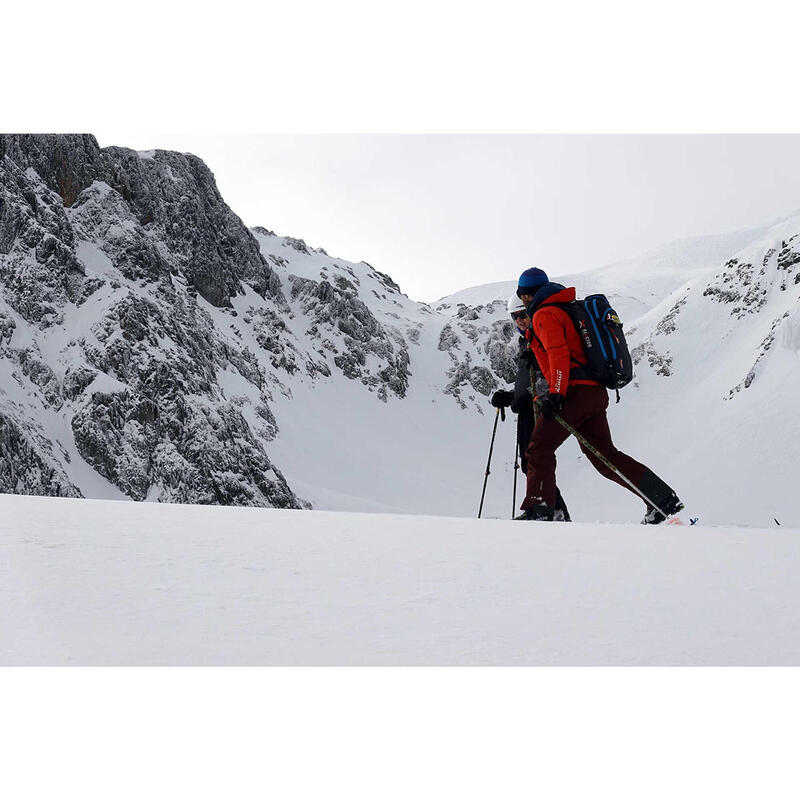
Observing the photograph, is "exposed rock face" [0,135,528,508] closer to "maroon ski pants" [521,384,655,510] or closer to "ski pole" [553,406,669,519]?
"maroon ski pants" [521,384,655,510]

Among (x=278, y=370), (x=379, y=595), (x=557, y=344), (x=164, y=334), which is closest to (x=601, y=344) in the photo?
(x=557, y=344)

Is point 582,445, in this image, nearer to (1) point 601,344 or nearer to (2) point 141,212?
(1) point 601,344

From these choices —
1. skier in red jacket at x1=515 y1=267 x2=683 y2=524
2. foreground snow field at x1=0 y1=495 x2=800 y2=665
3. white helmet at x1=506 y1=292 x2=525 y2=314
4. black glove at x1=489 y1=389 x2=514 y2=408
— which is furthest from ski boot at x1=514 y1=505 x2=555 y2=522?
white helmet at x1=506 y1=292 x2=525 y2=314

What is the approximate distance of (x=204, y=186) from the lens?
200ft

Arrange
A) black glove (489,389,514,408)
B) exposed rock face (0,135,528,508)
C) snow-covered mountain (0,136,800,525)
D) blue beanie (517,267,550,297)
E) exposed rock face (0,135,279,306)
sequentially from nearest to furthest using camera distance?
blue beanie (517,267,550,297) → black glove (489,389,514,408) → exposed rock face (0,135,528,508) → snow-covered mountain (0,136,800,525) → exposed rock face (0,135,279,306)

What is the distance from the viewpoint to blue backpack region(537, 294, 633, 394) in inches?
231

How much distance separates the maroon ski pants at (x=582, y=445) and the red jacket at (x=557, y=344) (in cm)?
14

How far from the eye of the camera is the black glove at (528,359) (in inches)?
260

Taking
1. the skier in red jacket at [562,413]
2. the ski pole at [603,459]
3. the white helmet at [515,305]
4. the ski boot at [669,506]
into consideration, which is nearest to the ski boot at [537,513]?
the skier in red jacket at [562,413]

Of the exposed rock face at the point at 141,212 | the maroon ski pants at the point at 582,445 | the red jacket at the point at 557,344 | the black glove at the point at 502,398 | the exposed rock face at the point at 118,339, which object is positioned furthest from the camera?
the exposed rock face at the point at 141,212

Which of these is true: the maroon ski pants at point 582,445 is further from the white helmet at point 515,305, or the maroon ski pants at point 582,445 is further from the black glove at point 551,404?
the white helmet at point 515,305

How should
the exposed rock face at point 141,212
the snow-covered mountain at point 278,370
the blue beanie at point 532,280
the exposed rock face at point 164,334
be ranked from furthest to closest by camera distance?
the exposed rock face at point 141,212 < the snow-covered mountain at point 278,370 < the exposed rock face at point 164,334 < the blue beanie at point 532,280

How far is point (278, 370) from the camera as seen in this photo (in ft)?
183

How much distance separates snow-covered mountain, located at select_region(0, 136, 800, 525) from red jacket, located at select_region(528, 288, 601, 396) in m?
27.0
